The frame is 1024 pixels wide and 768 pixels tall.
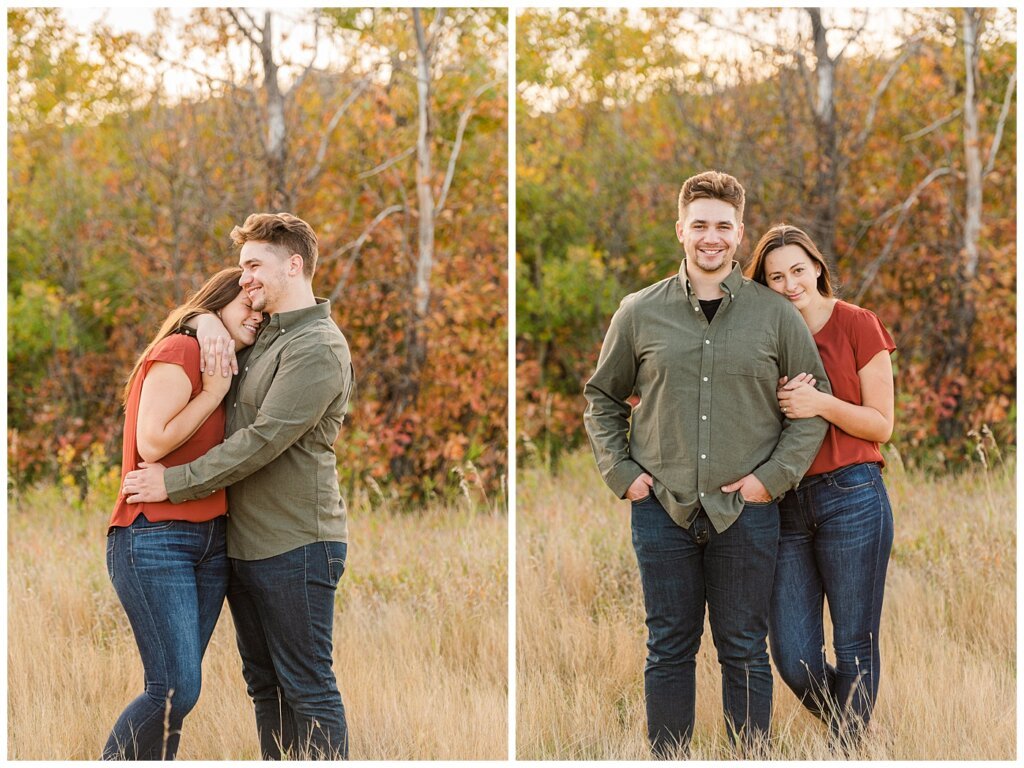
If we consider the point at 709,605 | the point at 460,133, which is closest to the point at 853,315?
the point at 709,605

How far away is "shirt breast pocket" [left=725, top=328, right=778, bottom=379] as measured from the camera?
251 centimetres

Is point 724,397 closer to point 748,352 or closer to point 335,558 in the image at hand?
point 748,352

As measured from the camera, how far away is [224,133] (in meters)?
5.74

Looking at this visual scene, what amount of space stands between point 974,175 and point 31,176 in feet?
20.1

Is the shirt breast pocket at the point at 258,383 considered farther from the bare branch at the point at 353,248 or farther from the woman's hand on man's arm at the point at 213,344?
the bare branch at the point at 353,248

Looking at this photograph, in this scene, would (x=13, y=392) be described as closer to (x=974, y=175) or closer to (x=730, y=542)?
(x=730, y=542)

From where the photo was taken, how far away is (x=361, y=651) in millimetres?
3658

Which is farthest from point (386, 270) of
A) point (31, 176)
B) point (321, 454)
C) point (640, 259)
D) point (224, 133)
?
point (321, 454)

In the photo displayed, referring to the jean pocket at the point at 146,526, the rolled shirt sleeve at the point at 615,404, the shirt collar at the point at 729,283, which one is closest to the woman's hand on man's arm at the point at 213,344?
the jean pocket at the point at 146,526

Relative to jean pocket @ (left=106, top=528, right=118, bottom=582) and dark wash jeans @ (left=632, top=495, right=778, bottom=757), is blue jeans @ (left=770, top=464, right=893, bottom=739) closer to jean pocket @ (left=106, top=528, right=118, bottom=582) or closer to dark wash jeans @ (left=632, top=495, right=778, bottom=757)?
dark wash jeans @ (left=632, top=495, right=778, bottom=757)

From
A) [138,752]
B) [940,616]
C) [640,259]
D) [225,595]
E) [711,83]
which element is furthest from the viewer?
[640,259]

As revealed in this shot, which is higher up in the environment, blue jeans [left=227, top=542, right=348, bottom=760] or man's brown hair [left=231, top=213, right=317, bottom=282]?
man's brown hair [left=231, top=213, right=317, bottom=282]

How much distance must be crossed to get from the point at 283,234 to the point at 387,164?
296cm

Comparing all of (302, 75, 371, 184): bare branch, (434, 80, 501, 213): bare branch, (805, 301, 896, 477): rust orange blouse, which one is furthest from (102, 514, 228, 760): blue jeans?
(302, 75, 371, 184): bare branch
